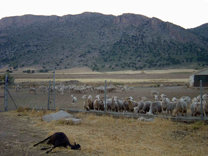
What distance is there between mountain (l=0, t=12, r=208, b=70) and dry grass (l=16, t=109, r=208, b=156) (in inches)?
2858

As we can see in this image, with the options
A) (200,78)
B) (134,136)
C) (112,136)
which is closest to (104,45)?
(200,78)

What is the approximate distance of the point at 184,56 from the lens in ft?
292

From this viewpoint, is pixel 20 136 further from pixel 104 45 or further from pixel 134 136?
pixel 104 45

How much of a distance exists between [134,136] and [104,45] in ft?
288

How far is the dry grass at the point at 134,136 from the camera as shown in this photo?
305 inches

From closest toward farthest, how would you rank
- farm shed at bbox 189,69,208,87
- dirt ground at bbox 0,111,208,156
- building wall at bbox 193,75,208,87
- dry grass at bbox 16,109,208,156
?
dirt ground at bbox 0,111,208,156
dry grass at bbox 16,109,208,156
building wall at bbox 193,75,208,87
farm shed at bbox 189,69,208,87

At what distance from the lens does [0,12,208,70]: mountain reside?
8714 centimetres

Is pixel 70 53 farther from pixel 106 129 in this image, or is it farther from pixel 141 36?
pixel 106 129

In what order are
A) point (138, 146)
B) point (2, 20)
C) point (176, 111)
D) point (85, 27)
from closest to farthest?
point (138, 146) < point (176, 111) < point (85, 27) < point (2, 20)

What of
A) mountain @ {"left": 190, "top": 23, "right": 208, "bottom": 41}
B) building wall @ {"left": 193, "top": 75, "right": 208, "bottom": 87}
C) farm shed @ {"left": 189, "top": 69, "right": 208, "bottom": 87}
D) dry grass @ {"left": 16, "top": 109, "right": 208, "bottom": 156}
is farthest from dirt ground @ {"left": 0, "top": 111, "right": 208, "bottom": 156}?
mountain @ {"left": 190, "top": 23, "right": 208, "bottom": 41}

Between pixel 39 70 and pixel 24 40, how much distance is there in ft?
87.0

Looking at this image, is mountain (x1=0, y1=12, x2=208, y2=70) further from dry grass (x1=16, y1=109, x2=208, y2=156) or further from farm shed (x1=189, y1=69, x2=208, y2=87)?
dry grass (x1=16, y1=109, x2=208, y2=156)

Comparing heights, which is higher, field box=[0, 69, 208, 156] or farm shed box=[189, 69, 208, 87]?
farm shed box=[189, 69, 208, 87]

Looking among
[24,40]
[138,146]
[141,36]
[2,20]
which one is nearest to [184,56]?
[141,36]
